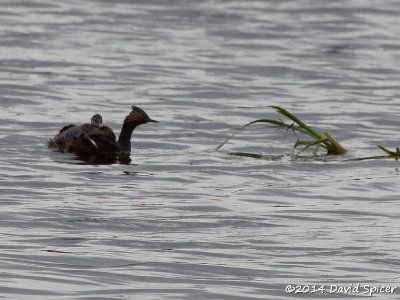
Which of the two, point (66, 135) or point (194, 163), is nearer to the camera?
point (194, 163)

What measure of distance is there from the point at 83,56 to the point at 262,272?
15559mm

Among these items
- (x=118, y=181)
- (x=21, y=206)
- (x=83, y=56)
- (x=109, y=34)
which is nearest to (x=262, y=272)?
(x=21, y=206)

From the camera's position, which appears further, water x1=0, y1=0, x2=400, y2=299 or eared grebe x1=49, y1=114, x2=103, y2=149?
eared grebe x1=49, y1=114, x2=103, y2=149

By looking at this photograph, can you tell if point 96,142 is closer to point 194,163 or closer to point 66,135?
point 66,135

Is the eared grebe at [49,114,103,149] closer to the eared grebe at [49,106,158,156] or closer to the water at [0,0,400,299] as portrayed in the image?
the eared grebe at [49,106,158,156]

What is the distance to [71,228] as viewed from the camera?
933cm

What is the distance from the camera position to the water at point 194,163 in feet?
26.5

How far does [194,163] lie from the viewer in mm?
13406

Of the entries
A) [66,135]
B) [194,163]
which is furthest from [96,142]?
[194,163]

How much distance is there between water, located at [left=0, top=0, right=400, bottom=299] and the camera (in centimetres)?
809

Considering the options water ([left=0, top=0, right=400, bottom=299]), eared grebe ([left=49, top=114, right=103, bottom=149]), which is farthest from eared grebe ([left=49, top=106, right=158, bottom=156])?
water ([left=0, top=0, right=400, bottom=299])

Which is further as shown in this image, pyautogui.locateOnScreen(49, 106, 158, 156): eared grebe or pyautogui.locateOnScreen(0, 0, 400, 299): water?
pyautogui.locateOnScreen(49, 106, 158, 156): eared grebe

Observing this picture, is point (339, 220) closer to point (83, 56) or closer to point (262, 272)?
point (262, 272)

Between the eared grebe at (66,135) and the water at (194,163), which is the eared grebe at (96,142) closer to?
the eared grebe at (66,135)
